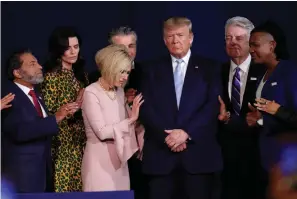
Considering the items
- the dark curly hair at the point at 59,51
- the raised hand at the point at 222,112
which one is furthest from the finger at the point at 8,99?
the raised hand at the point at 222,112

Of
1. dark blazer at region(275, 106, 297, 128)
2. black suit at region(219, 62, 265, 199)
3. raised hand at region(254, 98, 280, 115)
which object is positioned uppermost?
raised hand at region(254, 98, 280, 115)

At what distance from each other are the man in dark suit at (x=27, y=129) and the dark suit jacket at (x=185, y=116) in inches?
15.7

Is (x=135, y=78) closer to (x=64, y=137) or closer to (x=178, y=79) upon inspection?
(x=178, y=79)

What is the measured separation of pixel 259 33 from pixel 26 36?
1.79m

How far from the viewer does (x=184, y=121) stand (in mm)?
3344

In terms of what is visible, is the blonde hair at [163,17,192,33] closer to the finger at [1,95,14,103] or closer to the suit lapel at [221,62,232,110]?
the suit lapel at [221,62,232,110]

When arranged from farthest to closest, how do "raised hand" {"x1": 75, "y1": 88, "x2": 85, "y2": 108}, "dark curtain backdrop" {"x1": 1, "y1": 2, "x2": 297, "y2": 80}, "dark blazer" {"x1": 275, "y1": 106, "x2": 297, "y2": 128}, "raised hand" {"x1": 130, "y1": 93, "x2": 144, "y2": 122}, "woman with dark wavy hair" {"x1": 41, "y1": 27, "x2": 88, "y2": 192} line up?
"dark curtain backdrop" {"x1": 1, "y1": 2, "x2": 297, "y2": 80}, "woman with dark wavy hair" {"x1": 41, "y1": 27, "x2": 88, "y2": 192}, "raised hand" {"x1": 75, "y1": 88, "x2": 85, "y2": 108}, "raised hand" {"x1": 130, "y1": 93, "x2": 144, "y2": 122}, "dark blazer" {"x1": 275, "y1": 106, "x2": 297, "y2": 128}

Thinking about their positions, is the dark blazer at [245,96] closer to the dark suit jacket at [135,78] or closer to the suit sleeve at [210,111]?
the suit sleeve at [210,111]

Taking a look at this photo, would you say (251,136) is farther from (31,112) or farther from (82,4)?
(82,4)

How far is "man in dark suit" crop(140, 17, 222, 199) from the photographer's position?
334cm

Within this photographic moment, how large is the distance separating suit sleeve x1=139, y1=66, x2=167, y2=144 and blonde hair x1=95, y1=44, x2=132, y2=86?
161 mm

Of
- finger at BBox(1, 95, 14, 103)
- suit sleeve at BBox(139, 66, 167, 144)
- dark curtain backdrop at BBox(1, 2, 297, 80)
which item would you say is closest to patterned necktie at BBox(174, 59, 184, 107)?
suit sleeve at BBox(139, 66, 167, 144)

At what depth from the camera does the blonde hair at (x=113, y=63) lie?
3.28m

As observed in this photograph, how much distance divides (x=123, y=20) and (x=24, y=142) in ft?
4.76
